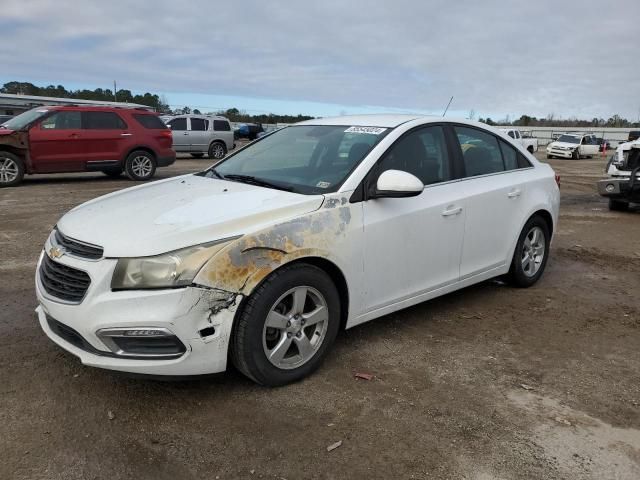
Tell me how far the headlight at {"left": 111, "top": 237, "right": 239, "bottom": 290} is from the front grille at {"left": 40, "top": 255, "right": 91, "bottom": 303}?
212mm

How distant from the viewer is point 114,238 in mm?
2949

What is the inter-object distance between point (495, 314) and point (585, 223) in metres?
5.74

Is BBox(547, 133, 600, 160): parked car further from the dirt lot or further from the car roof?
the car roof

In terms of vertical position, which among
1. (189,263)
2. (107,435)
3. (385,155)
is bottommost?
(107,435)

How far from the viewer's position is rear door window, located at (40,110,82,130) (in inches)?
490

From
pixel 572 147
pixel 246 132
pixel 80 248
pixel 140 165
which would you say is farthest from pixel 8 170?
pixel 572 147

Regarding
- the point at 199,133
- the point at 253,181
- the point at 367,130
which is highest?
the point at 367,130

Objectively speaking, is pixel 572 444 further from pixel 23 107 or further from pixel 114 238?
pixel 23 107

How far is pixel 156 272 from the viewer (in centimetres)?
282

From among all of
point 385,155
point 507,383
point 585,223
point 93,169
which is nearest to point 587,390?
point 507,383

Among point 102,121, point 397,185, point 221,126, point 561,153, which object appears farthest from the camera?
point 561,153

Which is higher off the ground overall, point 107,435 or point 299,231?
point 299,231

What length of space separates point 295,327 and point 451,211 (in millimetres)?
1619

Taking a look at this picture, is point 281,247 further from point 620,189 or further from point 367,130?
point 620,189
